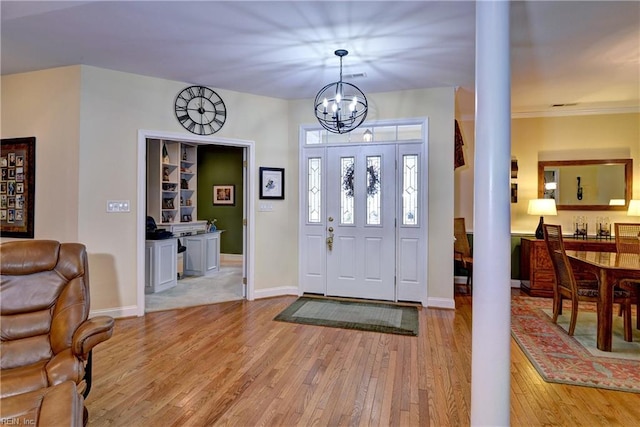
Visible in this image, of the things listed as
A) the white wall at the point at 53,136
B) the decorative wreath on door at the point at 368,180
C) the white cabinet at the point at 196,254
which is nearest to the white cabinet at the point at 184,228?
the white cabinet at the point at 196,254

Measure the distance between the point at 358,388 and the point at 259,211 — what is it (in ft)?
8.98

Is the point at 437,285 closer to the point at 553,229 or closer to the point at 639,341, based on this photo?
the point at 553,229

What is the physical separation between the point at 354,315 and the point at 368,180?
1726 mm

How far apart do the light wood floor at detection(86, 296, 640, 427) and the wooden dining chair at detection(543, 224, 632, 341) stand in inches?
31.4

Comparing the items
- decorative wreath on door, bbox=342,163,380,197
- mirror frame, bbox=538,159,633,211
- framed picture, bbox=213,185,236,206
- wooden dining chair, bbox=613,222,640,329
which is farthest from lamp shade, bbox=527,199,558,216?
framed picture, bbox=213,185,236,206

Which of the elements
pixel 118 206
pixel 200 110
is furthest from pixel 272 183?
pixel 118 206

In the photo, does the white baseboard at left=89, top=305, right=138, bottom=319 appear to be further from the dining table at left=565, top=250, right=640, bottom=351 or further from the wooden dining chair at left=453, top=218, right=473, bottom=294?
the dining table at left=565, top=250, right=640, bottom=351

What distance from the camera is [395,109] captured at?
172 inches

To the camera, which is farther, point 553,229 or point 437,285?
point 437,285

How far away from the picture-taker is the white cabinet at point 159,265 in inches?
188

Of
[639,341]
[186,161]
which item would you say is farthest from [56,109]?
[639,341]

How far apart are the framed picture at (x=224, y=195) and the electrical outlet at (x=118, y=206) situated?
3.83 meters

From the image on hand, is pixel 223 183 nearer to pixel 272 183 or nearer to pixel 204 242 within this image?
pixel 204 242

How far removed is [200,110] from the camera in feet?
13.9
